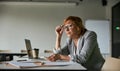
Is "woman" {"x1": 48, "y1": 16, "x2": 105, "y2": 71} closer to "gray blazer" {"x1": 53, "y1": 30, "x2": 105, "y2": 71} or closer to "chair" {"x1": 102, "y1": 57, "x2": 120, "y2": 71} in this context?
"gray blazer" {"x1": 53, "y1": 30, "x2": 105, "y2": 71}

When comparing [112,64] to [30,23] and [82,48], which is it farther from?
[30,23]

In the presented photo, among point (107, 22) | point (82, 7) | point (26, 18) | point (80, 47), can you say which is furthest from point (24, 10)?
point (80, 47)

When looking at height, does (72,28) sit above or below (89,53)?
above

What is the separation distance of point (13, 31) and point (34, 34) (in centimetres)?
87

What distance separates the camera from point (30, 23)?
9.77 m

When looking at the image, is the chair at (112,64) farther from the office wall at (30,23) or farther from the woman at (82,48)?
the office wall at (30,23)

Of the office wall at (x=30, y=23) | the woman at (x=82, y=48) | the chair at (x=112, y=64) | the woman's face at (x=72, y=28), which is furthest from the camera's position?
the office wall at (x=30, y=23)

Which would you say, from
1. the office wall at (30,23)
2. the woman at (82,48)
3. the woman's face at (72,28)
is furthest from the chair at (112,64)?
the office wall at (30,23)

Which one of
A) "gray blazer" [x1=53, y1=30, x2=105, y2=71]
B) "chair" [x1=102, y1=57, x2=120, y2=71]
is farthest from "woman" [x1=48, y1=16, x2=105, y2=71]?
"chair" [x1=102, y1=57, x2=120, y2=71]

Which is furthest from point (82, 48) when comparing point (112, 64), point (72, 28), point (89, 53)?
point (112, 64)

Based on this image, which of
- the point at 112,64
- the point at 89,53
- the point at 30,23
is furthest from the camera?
the point at 30,23

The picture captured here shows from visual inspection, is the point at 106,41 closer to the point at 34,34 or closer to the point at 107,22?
the point at 107,22

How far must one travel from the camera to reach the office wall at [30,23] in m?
9.74

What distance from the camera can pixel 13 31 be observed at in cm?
975
